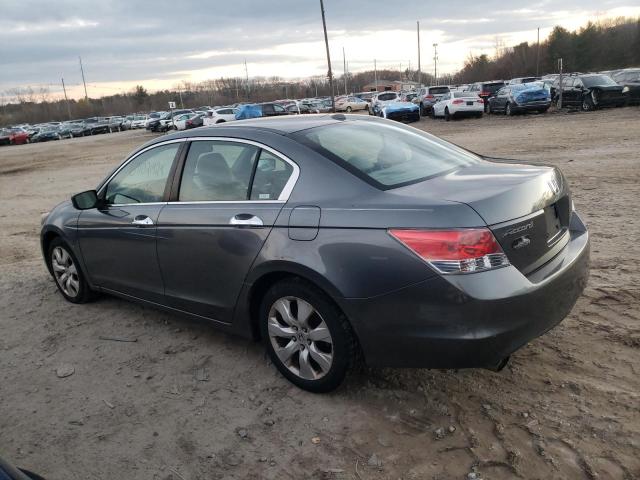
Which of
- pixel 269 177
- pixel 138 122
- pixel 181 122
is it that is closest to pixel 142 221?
pixel 269 177

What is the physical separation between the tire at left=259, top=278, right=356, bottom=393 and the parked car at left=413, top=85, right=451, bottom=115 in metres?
29.5

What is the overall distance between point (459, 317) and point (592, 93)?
985 inches

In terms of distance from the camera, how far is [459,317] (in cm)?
267

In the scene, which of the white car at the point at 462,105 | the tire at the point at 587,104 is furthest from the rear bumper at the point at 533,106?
the white car at the point at 462,105

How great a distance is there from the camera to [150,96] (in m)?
112

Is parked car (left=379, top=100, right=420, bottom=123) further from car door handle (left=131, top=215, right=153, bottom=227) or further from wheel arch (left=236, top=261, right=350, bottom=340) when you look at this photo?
wheel arch (left=236, top=261, right=350, bottom=340)

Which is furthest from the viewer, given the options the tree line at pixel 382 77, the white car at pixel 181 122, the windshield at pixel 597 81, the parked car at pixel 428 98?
the tree line at pixel 382 77

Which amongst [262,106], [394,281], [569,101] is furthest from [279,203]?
[262,106]

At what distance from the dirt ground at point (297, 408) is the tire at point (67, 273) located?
237mm

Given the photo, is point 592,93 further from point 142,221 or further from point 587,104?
point 142,221

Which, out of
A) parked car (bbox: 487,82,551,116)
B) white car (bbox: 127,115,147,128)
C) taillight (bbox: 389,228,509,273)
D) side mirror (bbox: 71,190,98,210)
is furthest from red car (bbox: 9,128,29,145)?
taillight (bbox: 389,228,509,273)

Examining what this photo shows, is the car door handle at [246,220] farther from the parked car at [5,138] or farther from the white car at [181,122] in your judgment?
the parked car at [5,138]

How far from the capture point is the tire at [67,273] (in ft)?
16.7

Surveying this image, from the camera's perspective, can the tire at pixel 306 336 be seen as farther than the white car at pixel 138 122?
No
